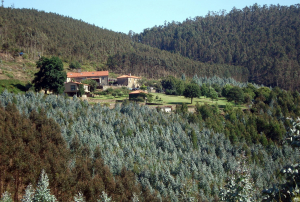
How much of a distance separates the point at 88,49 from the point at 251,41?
92888 millimetres

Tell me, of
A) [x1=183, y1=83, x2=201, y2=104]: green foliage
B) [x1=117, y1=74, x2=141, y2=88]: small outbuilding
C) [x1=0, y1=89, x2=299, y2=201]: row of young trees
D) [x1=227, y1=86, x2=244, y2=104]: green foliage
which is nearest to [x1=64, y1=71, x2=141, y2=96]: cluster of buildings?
[x1=117, y1=74, x2=141, y2=88]: small outbuilding

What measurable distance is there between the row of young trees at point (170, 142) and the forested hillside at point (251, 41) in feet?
256

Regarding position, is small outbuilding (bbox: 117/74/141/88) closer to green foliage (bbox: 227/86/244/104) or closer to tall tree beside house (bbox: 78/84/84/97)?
tall tree beside house (bbox: 78/84/84/97)

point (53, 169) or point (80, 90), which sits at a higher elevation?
point (80, 90)

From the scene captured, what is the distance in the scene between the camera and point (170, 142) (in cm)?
4044

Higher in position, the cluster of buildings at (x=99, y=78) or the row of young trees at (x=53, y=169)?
the cluster of buildings at (x=99, y=78)

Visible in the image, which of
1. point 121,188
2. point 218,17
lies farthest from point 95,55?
point 218,17

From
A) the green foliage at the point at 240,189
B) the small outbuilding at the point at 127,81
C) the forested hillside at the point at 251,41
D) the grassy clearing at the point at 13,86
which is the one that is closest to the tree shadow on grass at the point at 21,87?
the grassy clearing at the point at 13,86

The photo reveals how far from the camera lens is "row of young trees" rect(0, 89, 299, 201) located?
31.3 metres

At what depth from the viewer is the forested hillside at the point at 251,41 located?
127m

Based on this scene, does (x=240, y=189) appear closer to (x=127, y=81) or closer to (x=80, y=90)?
(x=80, y=90)

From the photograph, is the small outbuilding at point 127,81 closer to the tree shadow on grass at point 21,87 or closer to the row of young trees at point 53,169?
the tree shadow on grass at point 21,87

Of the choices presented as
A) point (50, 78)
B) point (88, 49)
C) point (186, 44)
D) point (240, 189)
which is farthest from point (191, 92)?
point (186, 44)

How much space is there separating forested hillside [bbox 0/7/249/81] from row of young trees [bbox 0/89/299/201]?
48932 mm
